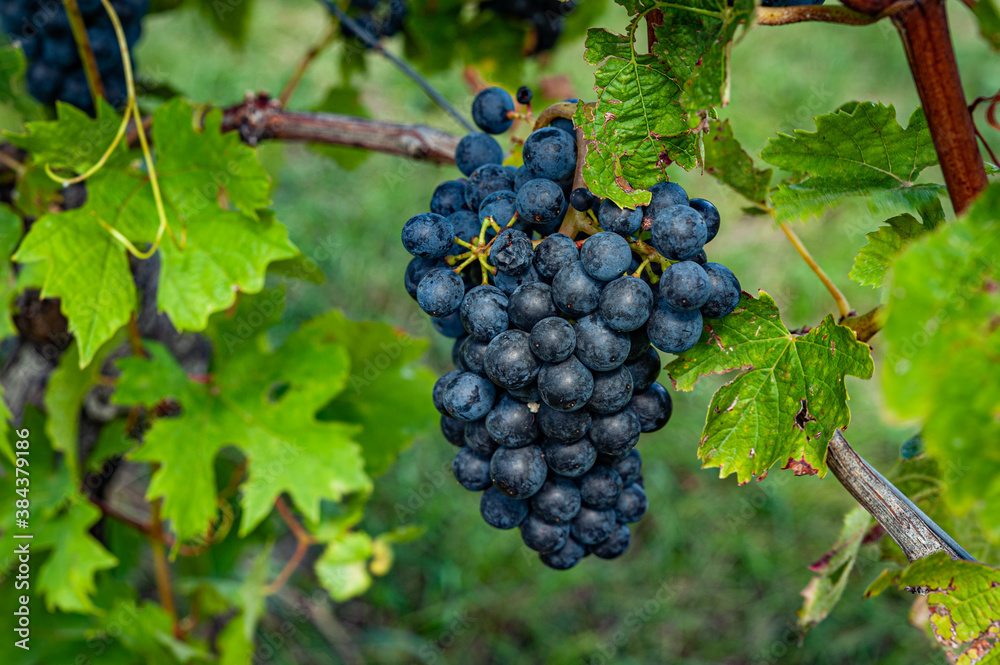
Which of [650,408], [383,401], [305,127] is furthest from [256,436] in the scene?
[650,408]

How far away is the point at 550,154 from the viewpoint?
2.27 ft

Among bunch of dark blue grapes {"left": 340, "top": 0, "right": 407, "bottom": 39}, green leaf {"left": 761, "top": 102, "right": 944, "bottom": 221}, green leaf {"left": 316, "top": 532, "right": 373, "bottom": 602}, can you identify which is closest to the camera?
green leaf {"left": 761, "top": 102, "right": 944, "bottom": 221}

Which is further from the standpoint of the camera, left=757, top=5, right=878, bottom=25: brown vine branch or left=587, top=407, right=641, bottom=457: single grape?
left=587, top=407, right=641, bottom=457: single grape

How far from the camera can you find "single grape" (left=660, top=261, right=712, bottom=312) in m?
0.62

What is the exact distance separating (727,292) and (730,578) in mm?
2029

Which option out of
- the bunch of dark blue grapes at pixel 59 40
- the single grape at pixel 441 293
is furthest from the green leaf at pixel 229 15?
the single grape at pixel 441 293

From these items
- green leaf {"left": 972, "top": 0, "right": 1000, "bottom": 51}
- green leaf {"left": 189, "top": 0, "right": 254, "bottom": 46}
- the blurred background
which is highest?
green leaf {"left": 189, "top": 0, "right": 254, "bottom": 46}

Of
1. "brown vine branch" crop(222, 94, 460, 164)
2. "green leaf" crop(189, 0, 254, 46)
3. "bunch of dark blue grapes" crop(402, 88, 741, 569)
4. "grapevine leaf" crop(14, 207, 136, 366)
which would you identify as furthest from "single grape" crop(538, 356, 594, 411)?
"green leaf" crop(189, 0, 254, 46)

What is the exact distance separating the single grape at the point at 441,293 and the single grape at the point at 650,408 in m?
0.22

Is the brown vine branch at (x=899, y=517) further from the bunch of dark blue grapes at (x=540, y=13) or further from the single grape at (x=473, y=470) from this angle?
the bunch of dark blue grapes at (x=540, y=13)

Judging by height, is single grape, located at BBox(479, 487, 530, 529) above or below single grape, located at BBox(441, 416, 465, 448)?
below

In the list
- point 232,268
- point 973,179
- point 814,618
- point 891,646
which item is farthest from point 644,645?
point 973,179

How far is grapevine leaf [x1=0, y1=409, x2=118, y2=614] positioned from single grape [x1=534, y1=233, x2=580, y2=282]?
968 millimetres

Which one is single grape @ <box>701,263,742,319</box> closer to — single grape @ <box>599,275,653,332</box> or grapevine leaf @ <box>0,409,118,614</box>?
single grape @ <box>599,275,653,332</box>
